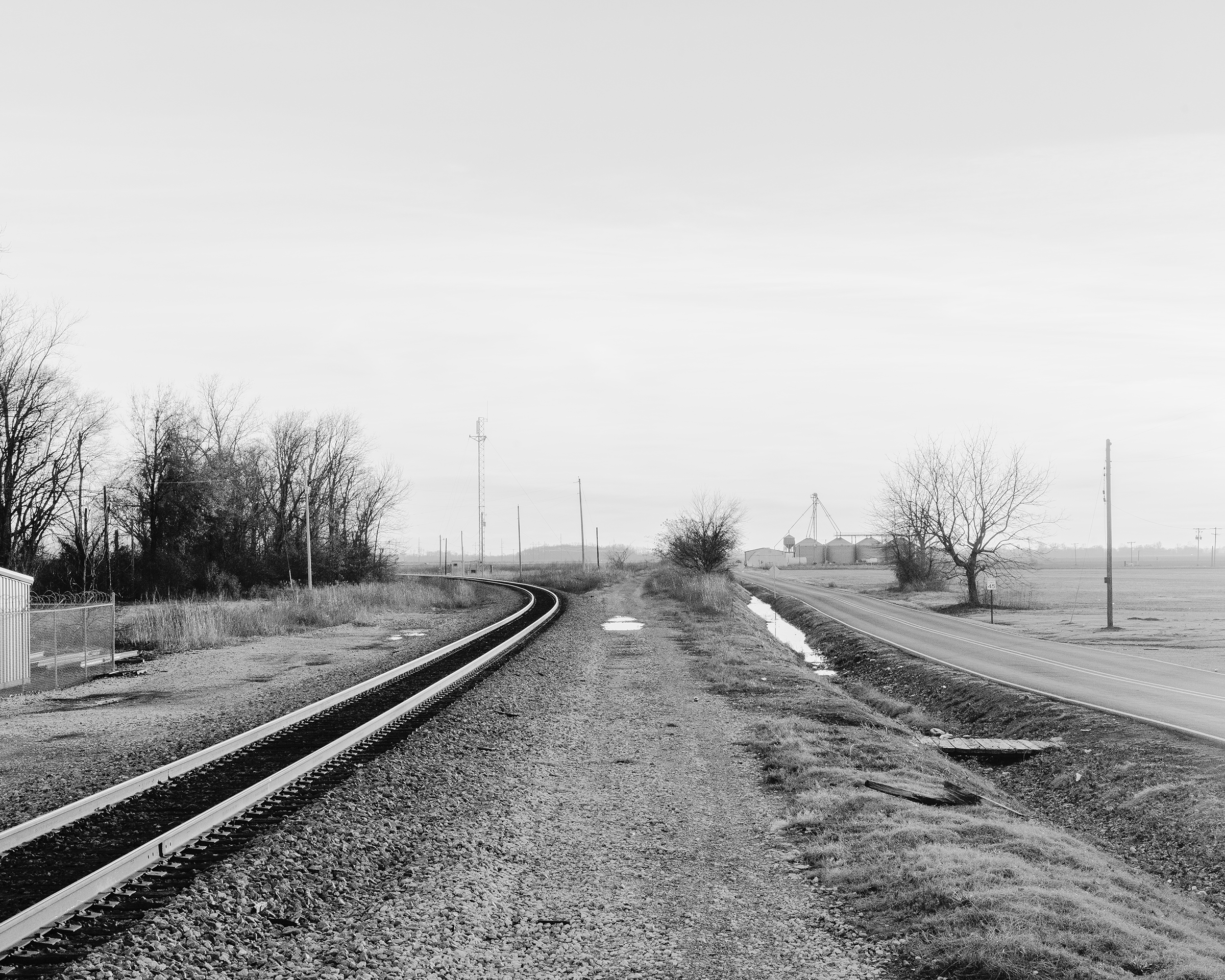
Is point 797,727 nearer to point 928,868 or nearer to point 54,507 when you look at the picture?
point 928,868

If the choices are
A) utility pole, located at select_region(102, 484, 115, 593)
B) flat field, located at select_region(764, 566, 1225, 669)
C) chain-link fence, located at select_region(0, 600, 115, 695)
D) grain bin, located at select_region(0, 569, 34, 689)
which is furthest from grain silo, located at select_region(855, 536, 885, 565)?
grain bin, located at select_region(0, 569, 34, 689)

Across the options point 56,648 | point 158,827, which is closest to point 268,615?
point 56,648

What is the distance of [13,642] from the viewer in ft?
63.3

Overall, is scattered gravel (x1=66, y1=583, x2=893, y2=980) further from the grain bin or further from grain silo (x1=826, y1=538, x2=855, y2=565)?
grain silo (x1=826, y1=538, x2=855, y2=565)

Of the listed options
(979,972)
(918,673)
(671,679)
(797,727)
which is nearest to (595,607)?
(918,673)

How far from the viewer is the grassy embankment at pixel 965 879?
5.56 meters

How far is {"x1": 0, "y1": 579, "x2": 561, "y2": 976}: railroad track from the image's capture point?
526 cm

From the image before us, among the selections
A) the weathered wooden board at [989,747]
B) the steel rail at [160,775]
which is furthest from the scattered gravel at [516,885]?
the weathered wooden board at [989,747]

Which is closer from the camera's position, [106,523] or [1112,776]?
[1112,776]

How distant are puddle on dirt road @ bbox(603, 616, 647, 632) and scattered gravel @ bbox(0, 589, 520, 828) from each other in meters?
4.91

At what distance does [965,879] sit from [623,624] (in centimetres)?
2544

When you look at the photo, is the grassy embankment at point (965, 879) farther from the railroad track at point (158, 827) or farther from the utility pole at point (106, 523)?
the utility pole at point (106, 523)

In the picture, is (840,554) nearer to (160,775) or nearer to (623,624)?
(623,624)

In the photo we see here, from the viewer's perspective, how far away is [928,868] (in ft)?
23.0
